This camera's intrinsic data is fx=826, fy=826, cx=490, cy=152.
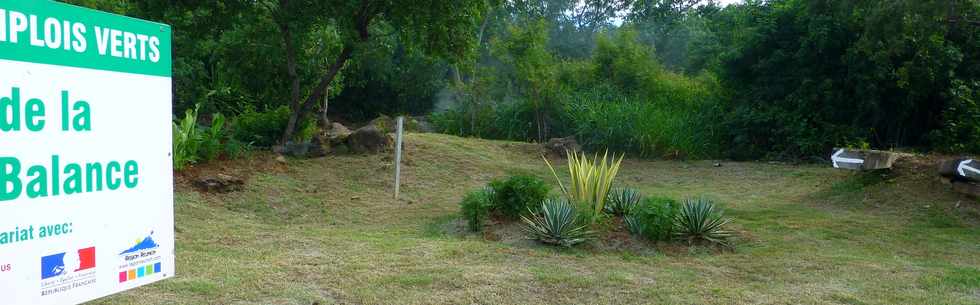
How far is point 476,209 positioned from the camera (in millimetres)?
7090

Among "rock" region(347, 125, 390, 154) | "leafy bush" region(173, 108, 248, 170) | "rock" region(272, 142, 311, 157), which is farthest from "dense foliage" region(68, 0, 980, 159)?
"leafy bush" region(173, 108, 248, 170)

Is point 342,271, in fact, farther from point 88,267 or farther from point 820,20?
point 820,20

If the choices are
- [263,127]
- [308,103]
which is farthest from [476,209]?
[263,127]

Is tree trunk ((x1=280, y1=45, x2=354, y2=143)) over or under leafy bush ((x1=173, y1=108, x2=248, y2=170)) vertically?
over

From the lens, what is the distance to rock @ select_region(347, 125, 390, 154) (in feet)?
40.0

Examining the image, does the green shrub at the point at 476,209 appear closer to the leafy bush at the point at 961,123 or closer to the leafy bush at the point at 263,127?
the leafy bush at the point at 263,127

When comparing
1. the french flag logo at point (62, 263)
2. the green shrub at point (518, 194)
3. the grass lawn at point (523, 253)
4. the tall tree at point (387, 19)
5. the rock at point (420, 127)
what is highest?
the tall tree at point (387, 19)

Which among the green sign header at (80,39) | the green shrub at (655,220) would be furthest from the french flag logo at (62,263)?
the green shrub at (655,220)

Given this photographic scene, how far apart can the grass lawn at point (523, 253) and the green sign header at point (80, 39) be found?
227 centimetres

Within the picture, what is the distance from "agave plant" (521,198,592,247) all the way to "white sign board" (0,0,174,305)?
4.05 metres

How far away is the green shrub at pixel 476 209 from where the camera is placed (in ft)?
23.2

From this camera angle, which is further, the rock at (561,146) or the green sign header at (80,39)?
the rock at (561,146)

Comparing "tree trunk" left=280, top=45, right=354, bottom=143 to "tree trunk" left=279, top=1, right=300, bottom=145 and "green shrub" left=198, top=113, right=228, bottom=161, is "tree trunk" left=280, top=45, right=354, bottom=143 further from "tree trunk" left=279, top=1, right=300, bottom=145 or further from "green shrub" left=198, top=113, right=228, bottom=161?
"green shrub" left=198, top=113, right=228, bottom=161

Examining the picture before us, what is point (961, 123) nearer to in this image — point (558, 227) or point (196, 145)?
point (558, 227)
